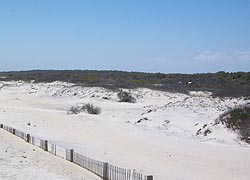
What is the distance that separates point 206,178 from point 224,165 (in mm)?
2721

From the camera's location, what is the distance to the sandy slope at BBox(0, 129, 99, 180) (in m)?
13.4

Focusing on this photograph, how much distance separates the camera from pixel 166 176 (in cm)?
1545

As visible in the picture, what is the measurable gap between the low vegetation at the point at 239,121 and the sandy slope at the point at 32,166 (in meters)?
10.1

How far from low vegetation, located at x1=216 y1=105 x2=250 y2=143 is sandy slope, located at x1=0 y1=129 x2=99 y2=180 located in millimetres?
10089

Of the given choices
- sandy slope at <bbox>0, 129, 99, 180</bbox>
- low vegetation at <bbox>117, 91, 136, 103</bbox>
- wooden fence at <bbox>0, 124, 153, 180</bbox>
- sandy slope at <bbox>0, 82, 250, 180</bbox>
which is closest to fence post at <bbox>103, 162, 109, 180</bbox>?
wooden fence at <bbox>0, 124, 153, 180</bbox>

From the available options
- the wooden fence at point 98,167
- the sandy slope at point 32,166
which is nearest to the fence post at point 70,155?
the wooden fence at point 98,167

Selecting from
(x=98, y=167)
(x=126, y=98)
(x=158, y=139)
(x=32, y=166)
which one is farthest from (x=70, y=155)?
(x=126, y=98)

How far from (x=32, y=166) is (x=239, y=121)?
1332 centimetres

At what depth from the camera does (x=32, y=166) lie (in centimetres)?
1486

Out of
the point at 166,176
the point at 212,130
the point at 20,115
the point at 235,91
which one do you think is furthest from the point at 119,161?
the point at 235,91

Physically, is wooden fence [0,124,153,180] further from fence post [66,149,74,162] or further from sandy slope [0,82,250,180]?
sandy slope [0,82,250,180]

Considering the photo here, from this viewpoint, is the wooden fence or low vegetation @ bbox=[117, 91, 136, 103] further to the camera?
low vegetation @ bbox=[117, 91, 136, 103]

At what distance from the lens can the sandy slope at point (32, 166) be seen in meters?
13.4

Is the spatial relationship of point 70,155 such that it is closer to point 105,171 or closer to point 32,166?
point 32,166
